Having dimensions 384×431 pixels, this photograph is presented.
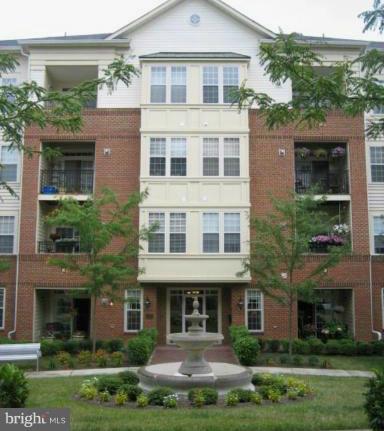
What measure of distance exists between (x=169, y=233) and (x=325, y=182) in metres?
8.21

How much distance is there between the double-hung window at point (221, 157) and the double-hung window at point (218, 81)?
1888 mm

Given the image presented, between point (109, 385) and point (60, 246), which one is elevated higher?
point (60, 246)

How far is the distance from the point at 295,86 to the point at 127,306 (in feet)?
55.2

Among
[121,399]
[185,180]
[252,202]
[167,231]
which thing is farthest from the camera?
[252,202]

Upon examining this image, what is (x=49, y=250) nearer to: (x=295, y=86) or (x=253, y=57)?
(x=253, y=57)

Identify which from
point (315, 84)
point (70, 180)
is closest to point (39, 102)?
point (315, 84)

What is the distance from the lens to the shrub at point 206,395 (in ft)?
37.7

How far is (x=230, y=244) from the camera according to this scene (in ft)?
77.2

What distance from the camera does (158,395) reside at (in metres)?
11.5

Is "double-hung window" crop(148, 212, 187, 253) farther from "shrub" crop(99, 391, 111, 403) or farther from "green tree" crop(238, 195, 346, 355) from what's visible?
"shrub" crop(99, 391, 111, 403)

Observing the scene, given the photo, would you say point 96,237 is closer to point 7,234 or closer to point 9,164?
point 7,234

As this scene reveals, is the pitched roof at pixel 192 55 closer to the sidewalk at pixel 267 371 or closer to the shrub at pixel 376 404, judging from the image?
the sidewalk at pixel 267 371

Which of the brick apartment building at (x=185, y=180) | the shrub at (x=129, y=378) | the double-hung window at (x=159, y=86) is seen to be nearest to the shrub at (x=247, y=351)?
the brick apartment building at (x=185, y=180)

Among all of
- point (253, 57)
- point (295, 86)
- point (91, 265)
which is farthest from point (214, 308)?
point (295, 86)
